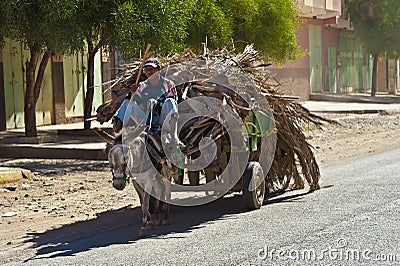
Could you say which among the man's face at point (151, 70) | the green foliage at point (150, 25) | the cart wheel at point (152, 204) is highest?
the green foliage at point (150, 25)

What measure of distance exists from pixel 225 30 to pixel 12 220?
9.88 meters

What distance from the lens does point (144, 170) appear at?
28.3ft

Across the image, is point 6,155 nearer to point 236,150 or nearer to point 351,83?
point 236,150

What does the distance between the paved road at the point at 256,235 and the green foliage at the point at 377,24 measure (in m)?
30.3

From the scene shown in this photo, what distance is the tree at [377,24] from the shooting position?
40.3 metres

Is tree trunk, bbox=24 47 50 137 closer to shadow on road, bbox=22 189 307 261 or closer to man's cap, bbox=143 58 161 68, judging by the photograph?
shadow on road, bbox=22 189 307 261

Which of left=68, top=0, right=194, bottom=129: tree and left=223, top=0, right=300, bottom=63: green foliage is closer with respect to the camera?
left=68, top=0, right=194, bottom=129: tree

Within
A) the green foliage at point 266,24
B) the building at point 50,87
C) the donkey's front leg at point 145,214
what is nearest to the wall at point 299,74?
the building at point 50,87

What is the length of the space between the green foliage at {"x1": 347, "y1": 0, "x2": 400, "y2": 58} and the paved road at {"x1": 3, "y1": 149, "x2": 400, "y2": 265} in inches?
1192

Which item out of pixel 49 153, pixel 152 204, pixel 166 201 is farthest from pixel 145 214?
pixel 49 153

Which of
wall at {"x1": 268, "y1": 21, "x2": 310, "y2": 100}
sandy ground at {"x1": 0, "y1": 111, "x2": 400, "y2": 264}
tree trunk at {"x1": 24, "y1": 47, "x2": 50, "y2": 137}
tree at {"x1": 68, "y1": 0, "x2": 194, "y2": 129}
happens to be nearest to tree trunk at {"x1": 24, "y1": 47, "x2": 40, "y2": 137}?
tree trunk at {"x1": 24, "y1": 47, "x2": 50, "y2": 137}

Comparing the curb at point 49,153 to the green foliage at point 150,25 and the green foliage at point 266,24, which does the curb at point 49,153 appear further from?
the green foliage at point 266,24

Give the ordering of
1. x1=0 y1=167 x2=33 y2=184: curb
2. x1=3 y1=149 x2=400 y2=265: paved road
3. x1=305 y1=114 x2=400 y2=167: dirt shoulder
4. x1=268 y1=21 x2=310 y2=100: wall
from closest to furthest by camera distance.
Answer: x1=3 y1=149 x2=400 y2=265: paved road
x1=0 y1=167 x2=33 y2=184: curb
x1=305 y1=114 x2=400 y2=167: dirt shoulder
x1=268 y1=21 x2=310 y2=100: wall

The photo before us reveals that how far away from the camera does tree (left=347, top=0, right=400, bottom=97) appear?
1588 inches
